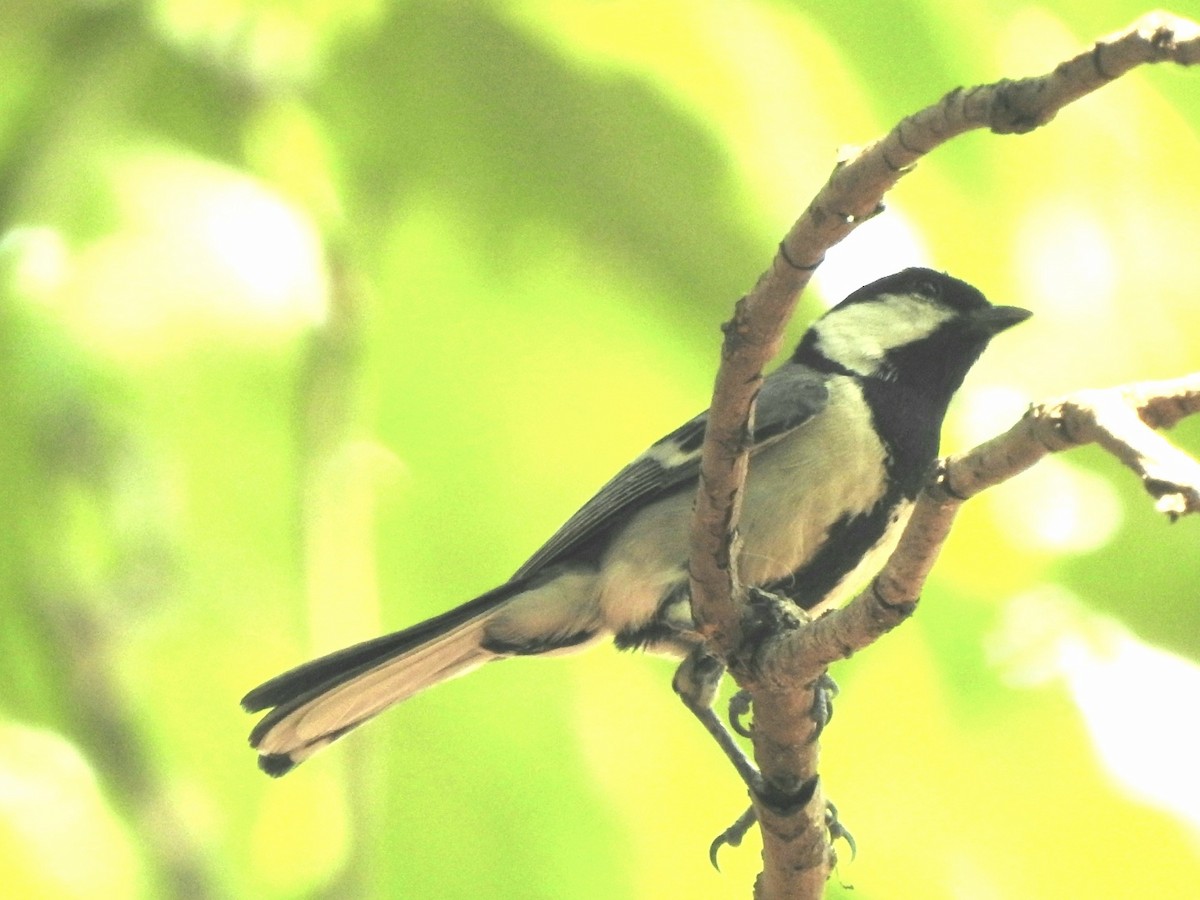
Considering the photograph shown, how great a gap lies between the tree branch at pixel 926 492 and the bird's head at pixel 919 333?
27.2 inches

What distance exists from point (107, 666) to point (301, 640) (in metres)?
0.22

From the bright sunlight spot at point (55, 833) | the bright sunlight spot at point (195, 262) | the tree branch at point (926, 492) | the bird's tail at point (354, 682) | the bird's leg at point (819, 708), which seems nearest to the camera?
the tree branch at point (926, 492)

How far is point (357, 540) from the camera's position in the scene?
1.74 metres

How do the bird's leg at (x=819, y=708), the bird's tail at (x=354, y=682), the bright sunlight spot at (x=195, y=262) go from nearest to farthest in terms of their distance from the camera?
the bird's leg at (x=819, y=708), the bird's tail at (x=354, y=682), the bright sunlight spot at (x=195, y=262)

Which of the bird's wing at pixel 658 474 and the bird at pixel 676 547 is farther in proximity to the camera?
the bird's wing at pixel 658 474

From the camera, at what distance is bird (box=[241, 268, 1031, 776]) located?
1555 millimetres

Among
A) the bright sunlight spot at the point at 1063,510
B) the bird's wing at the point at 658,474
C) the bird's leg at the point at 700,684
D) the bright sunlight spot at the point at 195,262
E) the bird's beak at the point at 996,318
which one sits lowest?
the bird's leg at the point at 700,684

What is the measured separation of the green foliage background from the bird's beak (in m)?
0.06

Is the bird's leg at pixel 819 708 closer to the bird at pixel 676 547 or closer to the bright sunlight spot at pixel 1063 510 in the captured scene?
the bird at pixel 676 547

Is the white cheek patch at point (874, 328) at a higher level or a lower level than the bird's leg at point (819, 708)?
higher

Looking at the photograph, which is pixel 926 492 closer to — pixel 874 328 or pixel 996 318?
pixel 996 318

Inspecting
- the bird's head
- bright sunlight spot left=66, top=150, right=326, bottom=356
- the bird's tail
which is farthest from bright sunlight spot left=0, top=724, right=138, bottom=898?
the bird's head

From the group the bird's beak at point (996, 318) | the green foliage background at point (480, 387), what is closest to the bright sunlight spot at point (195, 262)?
the green foliage background at point (480, 387)

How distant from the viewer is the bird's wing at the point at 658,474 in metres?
1.68
